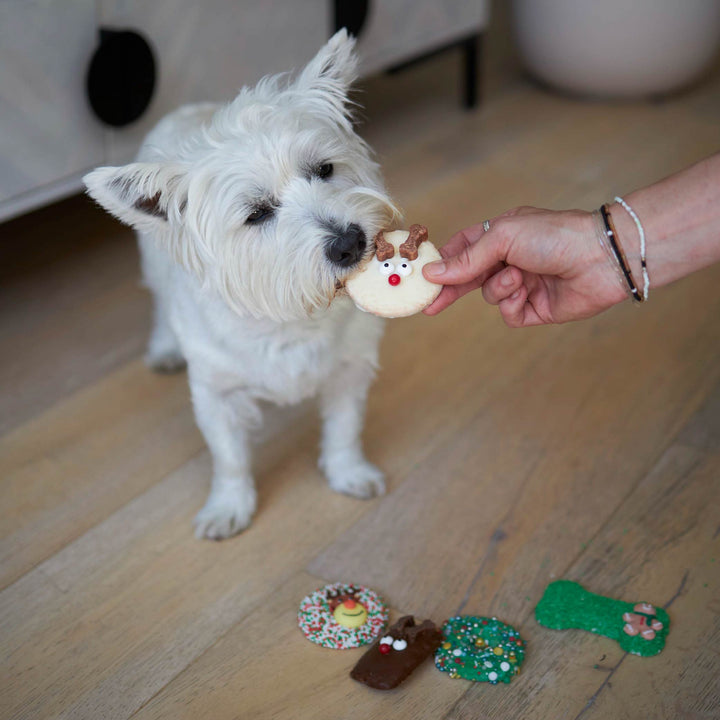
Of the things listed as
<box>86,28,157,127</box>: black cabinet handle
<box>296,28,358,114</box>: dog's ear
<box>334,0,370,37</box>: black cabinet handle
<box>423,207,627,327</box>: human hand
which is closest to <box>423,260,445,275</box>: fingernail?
<box>423,207,627,327</box>: human hand

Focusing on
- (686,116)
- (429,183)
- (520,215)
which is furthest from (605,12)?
(520,215)

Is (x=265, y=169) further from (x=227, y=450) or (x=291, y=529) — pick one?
(x=291, y=529)

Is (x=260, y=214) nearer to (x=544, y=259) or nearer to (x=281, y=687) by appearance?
(x=544, y=259)

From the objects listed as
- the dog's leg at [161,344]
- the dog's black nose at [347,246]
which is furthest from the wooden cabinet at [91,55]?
the dog's black nose at [347,246]

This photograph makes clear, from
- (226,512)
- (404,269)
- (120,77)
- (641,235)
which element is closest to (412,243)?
(404,269)

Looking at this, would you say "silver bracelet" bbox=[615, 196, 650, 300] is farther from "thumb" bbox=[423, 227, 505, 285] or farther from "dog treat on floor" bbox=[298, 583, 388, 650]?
"dog treat on floor" bbox=[298, 583, 388, 650]

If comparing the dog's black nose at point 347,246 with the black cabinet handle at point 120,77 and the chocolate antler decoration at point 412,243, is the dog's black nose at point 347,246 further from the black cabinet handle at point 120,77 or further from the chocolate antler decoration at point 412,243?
the black cabinet handle at point 120,77

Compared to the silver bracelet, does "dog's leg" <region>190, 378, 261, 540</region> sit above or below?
below
